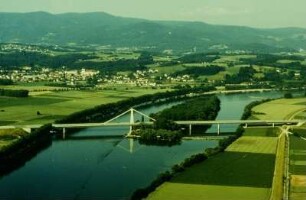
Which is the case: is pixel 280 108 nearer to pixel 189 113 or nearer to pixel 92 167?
pixel 189 113

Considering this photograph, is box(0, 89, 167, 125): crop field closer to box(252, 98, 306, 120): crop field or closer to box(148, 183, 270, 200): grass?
box(252, 98, 306, 120): crop field

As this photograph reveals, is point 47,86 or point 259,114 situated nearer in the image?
point 259,114

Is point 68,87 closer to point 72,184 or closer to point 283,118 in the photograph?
point 283,118

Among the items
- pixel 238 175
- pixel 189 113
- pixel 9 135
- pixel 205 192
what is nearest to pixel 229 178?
pixel 238 175

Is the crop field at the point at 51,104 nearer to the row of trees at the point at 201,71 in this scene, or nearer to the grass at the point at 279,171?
the grass at the point at 279,171

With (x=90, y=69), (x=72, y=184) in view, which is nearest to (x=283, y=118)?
(x=72, y=184)

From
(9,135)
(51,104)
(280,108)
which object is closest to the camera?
(9,135)
